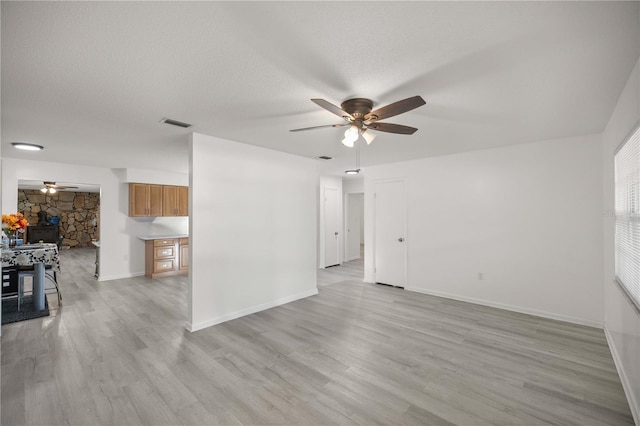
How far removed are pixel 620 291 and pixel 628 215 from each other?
0.72m

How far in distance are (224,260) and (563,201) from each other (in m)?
4.65

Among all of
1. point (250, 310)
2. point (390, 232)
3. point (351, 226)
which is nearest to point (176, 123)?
point (250, 310)

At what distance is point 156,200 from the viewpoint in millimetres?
6828

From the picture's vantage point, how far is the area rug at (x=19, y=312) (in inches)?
153

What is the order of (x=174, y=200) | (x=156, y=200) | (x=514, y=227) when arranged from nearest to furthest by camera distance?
(x=514, y=227), (x=156, y=200), (x=174, y=200)

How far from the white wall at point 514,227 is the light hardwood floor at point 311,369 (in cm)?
47

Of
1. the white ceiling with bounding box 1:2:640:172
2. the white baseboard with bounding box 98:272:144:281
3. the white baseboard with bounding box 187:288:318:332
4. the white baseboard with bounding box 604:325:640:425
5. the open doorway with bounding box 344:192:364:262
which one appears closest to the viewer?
the white ceiling with bounding box 1:2:640:172

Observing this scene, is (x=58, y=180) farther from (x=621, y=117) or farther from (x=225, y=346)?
(x=621, y=117)

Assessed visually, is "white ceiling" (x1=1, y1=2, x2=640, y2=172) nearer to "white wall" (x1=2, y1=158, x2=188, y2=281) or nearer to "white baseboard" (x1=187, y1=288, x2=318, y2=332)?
"white baseboard" (x1=187, y1=288, x2=318, y2=332)

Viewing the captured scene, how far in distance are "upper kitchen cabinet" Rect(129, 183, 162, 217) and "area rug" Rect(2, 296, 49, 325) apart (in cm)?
245

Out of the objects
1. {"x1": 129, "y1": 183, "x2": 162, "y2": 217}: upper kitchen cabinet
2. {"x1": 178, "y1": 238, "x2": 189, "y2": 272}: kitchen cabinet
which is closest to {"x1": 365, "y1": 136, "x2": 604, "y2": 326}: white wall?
{"x1": 178, "y1": 238, "x2": 189, "y2": 272}: kitchen cabinet

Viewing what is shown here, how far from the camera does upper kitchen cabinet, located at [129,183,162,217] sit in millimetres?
6488

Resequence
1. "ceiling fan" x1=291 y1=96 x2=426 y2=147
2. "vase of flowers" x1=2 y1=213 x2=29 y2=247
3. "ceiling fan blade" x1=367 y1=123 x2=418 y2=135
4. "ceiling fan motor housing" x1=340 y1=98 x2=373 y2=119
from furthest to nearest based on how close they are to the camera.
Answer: "vase of flowers" x1=2 y1=213 x2=29 y2=247 < "ceiling fan blade" x1=367 y1=123 x2=418 y2=135 < "ceiling fan motor housing" x1=340 y1=98 x2=373 y2=119 < "ceiling fan" x1=291 y1=96 x2=426 y2=147

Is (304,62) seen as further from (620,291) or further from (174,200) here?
(174,200)
